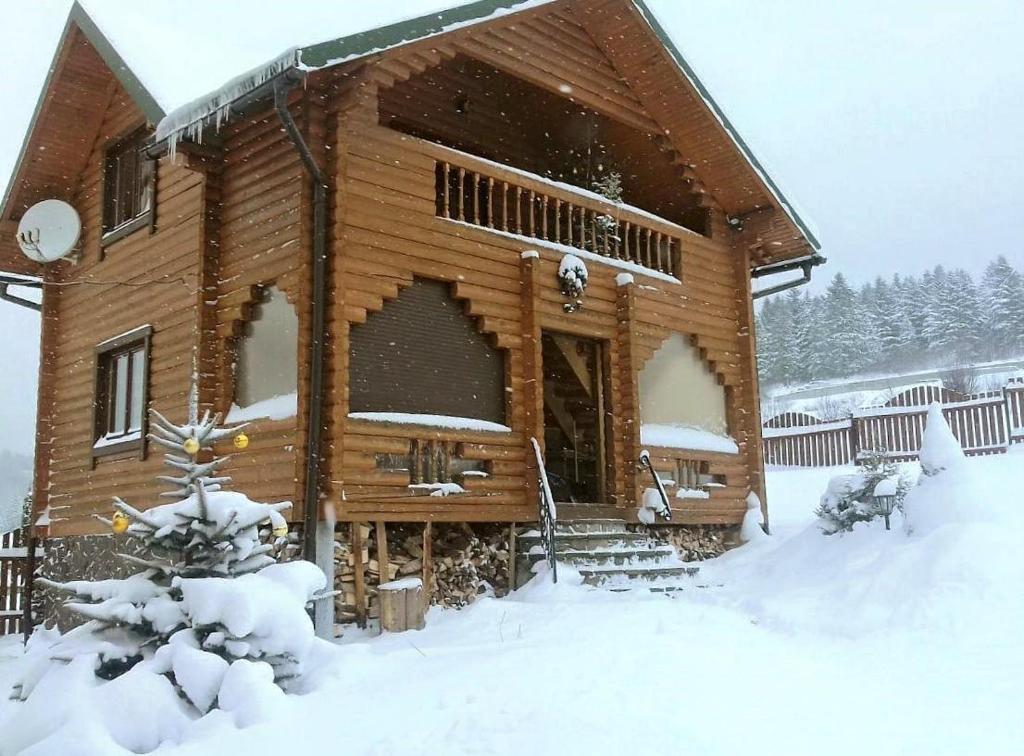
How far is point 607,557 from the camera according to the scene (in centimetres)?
940

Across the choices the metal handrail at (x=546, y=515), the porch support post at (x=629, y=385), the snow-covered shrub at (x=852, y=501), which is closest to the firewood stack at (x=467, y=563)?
the metal handrail at (x=546, y=515)

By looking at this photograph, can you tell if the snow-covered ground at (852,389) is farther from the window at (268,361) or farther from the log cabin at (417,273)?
the window at (268,361)

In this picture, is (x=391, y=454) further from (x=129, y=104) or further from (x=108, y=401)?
(x=129, y=104)

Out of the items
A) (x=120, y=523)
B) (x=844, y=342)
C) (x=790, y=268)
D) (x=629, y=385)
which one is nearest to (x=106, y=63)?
(x=629, y=385)

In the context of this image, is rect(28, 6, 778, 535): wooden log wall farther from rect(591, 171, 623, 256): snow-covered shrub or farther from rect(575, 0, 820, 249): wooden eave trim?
rect(575, 0, 820, 249): wooden eave trim

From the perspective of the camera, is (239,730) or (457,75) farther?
(457,75)

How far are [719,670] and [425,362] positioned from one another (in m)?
4.77

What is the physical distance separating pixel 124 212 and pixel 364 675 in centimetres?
820

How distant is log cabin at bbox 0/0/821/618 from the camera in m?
8.58

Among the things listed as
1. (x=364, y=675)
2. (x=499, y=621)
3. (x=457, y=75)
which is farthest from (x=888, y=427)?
(x=364, y=675)

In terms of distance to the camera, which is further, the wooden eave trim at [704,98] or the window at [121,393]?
the wooden eave trim at [704,98]

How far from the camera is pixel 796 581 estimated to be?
8.95m

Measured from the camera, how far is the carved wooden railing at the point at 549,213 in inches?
389

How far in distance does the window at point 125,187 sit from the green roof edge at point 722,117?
5940 millimetres
